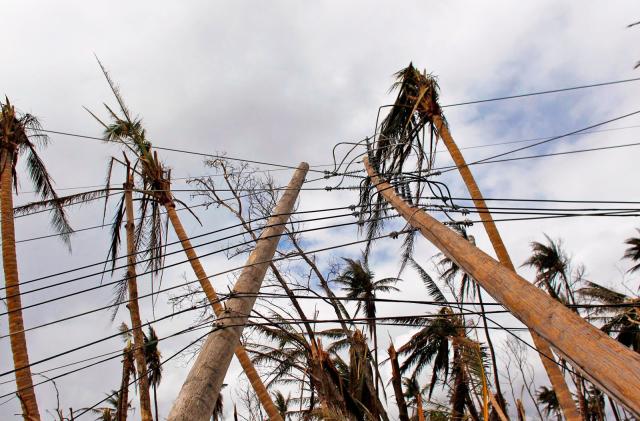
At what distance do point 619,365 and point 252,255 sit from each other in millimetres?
3167

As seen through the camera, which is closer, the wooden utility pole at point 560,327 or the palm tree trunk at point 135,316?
the wooden utility pole at point 560,327

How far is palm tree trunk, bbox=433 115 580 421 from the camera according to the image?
27.5ft

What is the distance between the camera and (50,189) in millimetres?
13742

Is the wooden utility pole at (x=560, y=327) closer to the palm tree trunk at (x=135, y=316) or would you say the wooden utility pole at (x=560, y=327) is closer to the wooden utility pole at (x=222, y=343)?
the wooden utility pole at (x=222, y=343)

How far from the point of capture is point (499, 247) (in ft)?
32.6

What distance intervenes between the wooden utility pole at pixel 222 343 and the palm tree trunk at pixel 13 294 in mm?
5898

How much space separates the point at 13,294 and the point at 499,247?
34.3 feet

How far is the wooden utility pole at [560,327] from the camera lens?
2.32 meters

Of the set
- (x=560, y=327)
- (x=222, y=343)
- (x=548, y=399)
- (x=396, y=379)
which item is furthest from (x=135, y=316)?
(x=548, y=399)

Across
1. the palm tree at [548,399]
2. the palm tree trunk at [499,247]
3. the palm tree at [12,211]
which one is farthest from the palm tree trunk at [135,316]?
the palm tree at [548,399]

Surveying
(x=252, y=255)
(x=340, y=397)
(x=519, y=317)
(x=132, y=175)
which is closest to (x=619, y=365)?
(x=519, y=317)

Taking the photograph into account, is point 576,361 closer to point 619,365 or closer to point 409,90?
point 619,365

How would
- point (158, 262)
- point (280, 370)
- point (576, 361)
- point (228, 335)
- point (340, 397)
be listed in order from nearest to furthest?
1. point (576, 361)
2. point (228, 335)
3. point (158, 262)
4. point (340, 397)
5. point (280, 370)

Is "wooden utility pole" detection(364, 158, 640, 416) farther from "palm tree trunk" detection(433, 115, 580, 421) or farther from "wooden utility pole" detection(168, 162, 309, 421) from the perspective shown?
"palm tree trunk" detection(433, 115, 580, 421)
